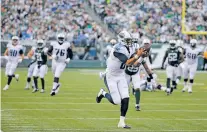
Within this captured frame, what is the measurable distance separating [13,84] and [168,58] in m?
5.74

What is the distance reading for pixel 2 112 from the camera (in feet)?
43.8

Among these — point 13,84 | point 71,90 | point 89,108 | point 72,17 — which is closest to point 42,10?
point 72,17

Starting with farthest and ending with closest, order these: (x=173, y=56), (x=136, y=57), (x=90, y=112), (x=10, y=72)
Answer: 1. (x=10, y=72)
2. (x=173, y=56)
3. (x=90, y=112)
4. (x=136, y=57)

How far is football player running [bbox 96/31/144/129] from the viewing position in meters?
11.4

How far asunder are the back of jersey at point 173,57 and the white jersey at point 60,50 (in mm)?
3190

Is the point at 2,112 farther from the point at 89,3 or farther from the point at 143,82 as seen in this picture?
the point at 89,3

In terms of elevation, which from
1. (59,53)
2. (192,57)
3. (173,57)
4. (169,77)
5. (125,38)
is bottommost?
(169,77)

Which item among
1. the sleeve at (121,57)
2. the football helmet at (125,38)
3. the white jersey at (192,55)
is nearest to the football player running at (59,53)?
the white jersey at (192,55)

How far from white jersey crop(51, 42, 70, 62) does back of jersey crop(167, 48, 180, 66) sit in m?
3.19

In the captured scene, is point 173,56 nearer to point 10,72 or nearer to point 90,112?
point 10,72

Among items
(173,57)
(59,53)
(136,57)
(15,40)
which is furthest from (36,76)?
(136,57)

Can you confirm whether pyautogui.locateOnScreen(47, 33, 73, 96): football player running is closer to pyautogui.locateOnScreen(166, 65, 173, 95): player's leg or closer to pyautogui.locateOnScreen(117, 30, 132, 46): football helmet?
pyautogui.locateOnScreen(166, 65, 173, 95): player's leg

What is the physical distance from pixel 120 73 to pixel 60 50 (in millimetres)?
6777

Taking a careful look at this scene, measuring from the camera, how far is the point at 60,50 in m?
18.4
